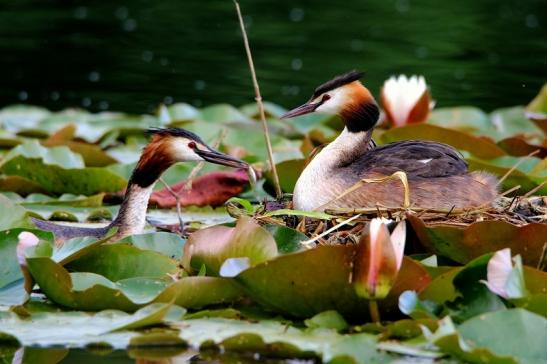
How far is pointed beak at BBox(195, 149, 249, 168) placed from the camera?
5719mm

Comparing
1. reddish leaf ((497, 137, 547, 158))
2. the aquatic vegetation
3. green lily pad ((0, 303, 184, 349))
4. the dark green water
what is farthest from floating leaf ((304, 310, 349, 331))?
the dark green water

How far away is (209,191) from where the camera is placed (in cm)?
671

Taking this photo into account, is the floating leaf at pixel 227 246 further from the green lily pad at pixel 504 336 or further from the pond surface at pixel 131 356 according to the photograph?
the green lily pad at pixel 504 336

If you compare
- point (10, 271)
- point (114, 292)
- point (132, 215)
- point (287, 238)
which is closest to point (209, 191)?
point (132, 215)

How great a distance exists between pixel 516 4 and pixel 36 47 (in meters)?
6.83

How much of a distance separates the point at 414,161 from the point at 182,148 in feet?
3.76

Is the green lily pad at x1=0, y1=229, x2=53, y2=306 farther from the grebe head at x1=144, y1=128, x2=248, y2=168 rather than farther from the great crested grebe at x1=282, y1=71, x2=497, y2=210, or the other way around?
the grebe head at x1=144, y1=128, x2=248, y2=168

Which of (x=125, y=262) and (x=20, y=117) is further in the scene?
(x=20, y=117)

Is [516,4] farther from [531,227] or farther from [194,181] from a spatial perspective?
[531,227]

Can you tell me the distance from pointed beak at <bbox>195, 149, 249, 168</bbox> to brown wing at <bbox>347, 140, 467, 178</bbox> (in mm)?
572

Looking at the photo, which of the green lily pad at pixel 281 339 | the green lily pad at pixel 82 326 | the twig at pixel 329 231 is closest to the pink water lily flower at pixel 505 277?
the green lily pad at pixel 281 339

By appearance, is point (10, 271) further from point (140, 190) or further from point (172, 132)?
point (172, 132)

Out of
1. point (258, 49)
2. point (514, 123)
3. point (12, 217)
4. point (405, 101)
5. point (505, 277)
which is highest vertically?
point (505, 277)

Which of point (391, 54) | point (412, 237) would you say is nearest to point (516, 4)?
point (391, 54)
